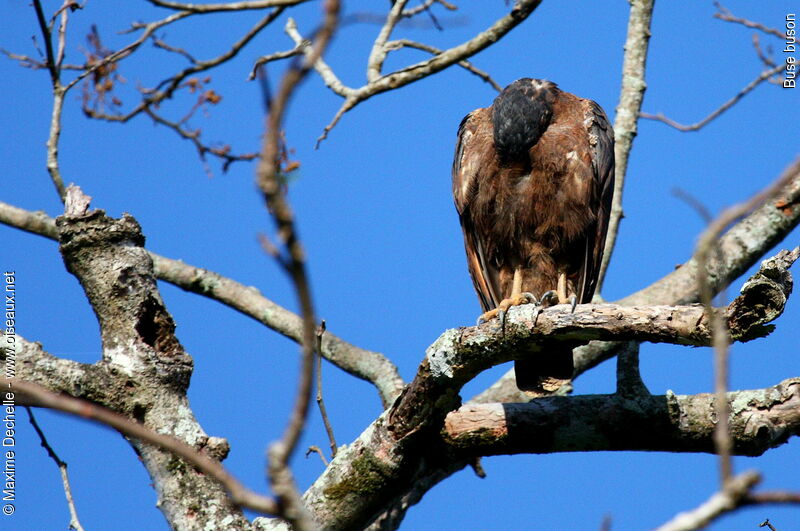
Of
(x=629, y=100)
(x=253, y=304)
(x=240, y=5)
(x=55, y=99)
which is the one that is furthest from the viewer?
(x=629, y=100)

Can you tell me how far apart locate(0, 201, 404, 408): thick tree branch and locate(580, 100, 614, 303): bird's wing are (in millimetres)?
1233

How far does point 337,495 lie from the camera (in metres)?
3.26

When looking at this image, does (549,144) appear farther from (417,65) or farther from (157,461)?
(157,461)

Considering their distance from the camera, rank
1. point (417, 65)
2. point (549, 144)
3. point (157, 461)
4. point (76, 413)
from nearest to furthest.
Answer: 1. point (76, 413)
2. point (417, 65)
3. point (157, 461)
4. point (549, 144)

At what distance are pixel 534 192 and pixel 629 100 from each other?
1.48 metres

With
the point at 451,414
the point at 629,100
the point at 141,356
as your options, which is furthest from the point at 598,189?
the point at 141,356

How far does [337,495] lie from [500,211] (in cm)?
186

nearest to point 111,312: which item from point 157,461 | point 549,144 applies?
point 157,461

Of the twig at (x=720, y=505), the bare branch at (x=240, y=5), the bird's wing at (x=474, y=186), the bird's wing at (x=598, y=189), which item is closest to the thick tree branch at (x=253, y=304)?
the bird's wing at (x=474, y=186)

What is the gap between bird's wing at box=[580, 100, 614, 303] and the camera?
4.50 meters

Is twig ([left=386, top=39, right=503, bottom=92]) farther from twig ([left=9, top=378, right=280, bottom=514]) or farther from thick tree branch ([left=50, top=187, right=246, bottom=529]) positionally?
twig ([left=9, top=378, right=280, bottom=514])

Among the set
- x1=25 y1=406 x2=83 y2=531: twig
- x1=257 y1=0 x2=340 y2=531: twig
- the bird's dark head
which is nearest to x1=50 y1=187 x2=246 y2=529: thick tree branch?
x1=25 y1=406 x2=83 y2=531: twig

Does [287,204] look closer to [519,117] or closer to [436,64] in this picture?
[436,64]

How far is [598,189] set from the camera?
4.54 m
